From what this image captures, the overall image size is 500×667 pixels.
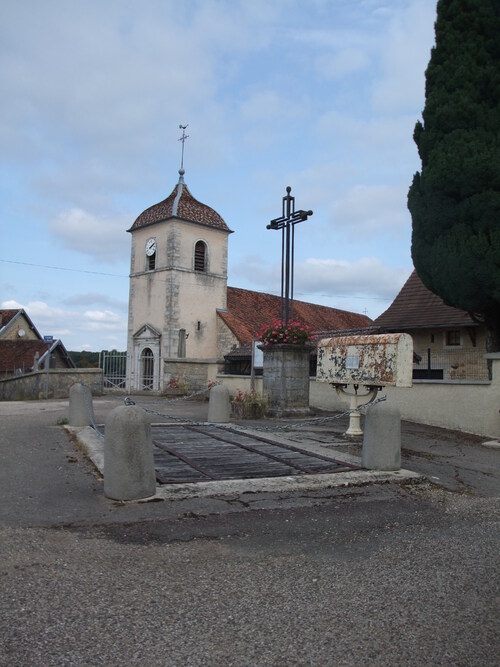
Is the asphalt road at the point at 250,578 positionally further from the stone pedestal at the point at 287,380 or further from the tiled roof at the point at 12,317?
the tiled roof at the point at 12,317

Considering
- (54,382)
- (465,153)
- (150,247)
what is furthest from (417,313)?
(150,247)

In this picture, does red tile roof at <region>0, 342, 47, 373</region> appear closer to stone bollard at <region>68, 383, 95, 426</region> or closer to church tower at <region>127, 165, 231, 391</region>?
church tower at <region>127, 165, 231, 391</region>

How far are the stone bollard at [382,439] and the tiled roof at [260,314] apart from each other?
27.8m

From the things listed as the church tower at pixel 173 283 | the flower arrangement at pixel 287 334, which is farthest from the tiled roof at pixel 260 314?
the flower arrangement at pixel 287 334

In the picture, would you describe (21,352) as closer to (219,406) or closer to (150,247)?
(150,247)

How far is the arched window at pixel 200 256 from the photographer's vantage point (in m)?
37.3

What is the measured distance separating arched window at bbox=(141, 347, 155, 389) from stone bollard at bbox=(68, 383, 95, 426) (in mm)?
25689

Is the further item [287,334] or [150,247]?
[150,247]

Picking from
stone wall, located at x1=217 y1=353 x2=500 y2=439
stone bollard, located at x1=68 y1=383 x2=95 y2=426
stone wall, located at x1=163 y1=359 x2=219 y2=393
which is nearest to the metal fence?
stone wall, located at x1=163 y1=359 x2=219 y2=393

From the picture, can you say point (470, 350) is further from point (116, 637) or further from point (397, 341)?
point (116, 637)

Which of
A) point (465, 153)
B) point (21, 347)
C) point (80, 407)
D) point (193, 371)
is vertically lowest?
point (80, 407)

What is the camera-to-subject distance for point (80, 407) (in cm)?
1076

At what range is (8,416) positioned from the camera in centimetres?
1316

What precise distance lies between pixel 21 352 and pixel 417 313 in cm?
3347
